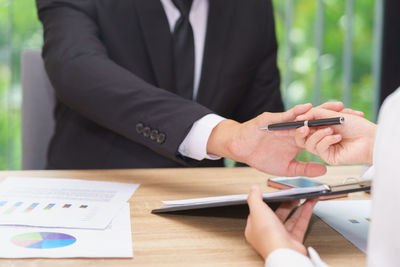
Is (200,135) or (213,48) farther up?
(213,48)

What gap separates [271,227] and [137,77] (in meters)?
0.64

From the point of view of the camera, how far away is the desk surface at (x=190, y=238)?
60 cm

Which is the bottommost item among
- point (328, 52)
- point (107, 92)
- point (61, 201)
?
point (328, 52)

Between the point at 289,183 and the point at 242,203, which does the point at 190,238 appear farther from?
the point at 289,183

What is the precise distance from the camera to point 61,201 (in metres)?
0.83

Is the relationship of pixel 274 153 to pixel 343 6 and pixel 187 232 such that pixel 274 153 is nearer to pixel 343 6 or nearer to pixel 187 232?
pixel 187 232

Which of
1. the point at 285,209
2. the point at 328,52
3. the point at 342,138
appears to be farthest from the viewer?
the point at 328,52

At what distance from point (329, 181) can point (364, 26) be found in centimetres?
227

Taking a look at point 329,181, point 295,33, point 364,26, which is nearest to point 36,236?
point 329,181

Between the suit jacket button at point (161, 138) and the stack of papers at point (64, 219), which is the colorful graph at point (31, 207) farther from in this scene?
the suit jacket button at point (161, 138)

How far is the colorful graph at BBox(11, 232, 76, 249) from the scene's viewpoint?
62 cm

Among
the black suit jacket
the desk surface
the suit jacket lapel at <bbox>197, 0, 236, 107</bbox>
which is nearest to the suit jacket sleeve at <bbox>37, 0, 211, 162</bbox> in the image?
the black suit jacket

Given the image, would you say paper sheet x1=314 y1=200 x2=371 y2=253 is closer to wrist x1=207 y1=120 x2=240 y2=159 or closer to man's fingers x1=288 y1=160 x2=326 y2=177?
man's fingers x1=288 y1=160 x2=326 y2=177

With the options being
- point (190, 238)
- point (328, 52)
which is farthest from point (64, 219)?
point (328, 52)
